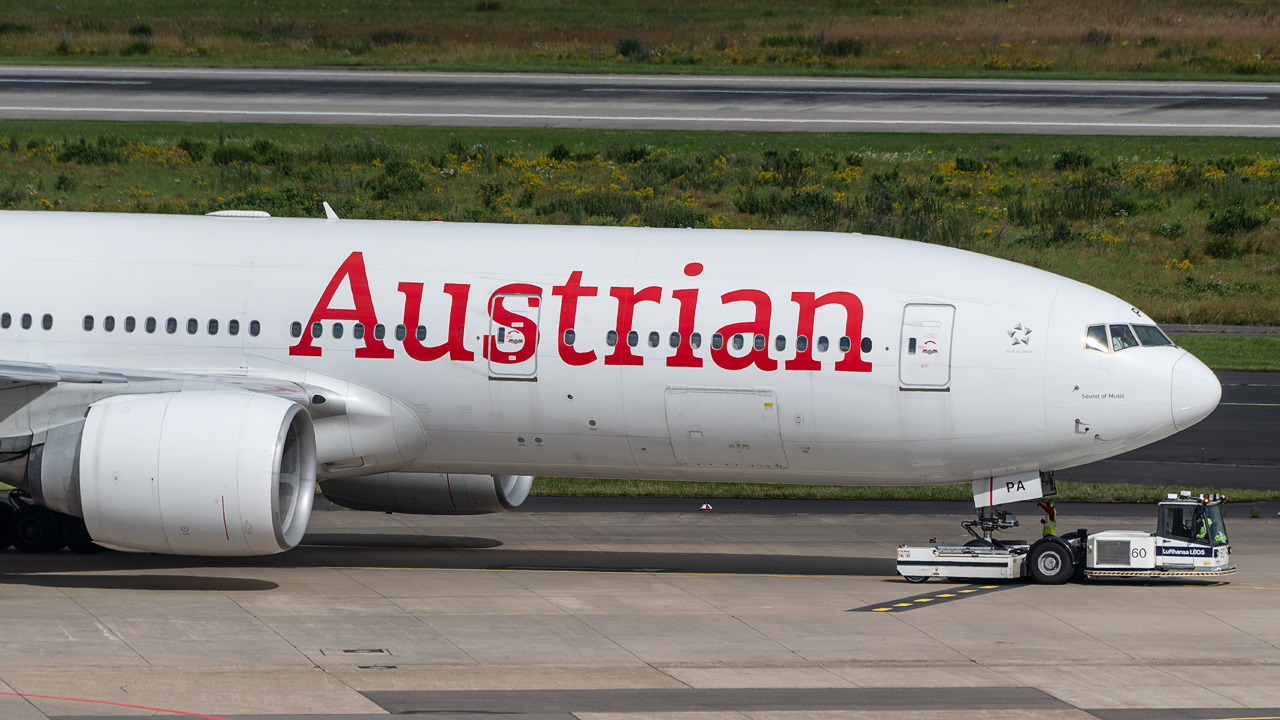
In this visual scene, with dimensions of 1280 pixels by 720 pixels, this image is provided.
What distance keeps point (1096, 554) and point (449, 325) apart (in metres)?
10.1

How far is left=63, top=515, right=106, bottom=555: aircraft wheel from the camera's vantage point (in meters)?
26.1

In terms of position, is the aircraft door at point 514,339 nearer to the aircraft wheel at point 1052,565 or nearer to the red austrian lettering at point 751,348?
the red austrian lettering at point 751,348

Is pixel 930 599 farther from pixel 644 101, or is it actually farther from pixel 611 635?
pixel 644 101

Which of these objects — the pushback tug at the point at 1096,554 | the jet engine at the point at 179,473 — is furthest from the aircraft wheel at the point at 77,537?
the pushback tug at the point at 1096,554

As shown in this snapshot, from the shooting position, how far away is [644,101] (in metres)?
69.7

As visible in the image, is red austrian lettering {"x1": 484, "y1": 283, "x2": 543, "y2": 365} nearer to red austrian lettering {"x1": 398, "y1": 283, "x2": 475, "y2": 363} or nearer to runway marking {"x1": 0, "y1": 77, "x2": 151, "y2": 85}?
red austrian lettering {"x1": 398, "y1": 283, "x2": 475, "y2": 363}

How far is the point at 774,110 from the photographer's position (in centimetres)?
6731

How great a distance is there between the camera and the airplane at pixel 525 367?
22484mm

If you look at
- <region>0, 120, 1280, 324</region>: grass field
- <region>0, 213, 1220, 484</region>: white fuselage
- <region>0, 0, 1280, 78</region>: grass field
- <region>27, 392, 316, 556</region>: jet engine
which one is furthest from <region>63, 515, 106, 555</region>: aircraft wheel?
<region>0, 0, 1280, 78</region>: grass field

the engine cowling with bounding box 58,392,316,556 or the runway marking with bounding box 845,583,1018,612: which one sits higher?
the engine cowling with bounding box 58,392,316,556

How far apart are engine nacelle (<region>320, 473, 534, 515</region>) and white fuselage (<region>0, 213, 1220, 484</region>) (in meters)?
1.72

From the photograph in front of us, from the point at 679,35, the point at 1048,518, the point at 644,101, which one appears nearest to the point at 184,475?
the point at 1048,518

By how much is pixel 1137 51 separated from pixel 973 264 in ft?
206

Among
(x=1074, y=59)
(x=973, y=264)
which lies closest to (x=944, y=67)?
(x=1074, y=59)
